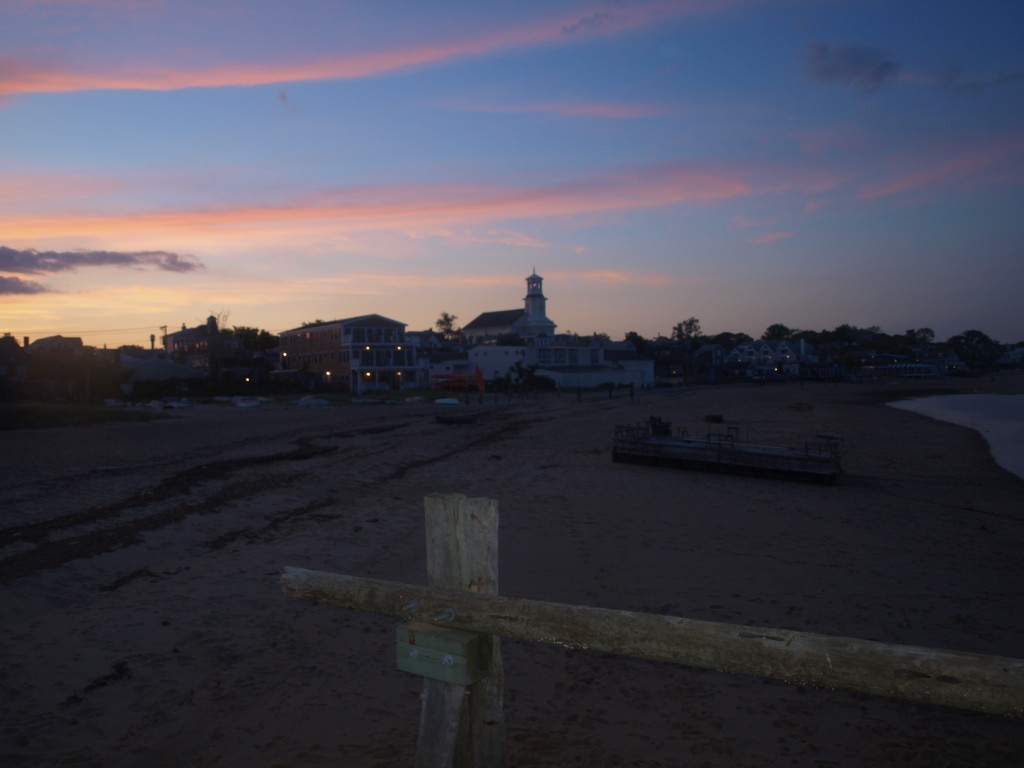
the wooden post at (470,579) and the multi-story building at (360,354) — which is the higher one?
the multi-story building at (360,354)

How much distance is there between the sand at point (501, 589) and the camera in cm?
567

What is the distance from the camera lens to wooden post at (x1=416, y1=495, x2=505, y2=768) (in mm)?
3562

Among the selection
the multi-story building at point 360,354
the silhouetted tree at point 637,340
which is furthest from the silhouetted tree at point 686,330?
the multi-story building at point 360,354

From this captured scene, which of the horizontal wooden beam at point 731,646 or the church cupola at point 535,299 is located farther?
the church cupola at point 535,299

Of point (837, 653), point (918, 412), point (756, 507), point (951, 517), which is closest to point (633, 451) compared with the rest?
point (756, 507)

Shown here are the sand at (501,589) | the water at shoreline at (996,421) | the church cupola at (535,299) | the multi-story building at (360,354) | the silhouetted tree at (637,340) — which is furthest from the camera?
the silhouetted tree at (637,340)

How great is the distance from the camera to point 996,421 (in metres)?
41.2

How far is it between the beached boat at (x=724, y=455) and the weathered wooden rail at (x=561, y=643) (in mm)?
17645

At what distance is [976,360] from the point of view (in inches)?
7101

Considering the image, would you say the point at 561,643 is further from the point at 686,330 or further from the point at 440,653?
the point at 686,330

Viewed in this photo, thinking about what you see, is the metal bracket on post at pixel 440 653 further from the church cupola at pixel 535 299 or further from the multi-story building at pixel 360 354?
the church cupola at pixel 535 299

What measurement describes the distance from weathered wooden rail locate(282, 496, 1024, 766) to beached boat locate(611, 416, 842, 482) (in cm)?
1764

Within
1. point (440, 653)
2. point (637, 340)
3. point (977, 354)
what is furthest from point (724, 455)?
point (977, 354)

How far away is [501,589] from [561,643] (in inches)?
255
